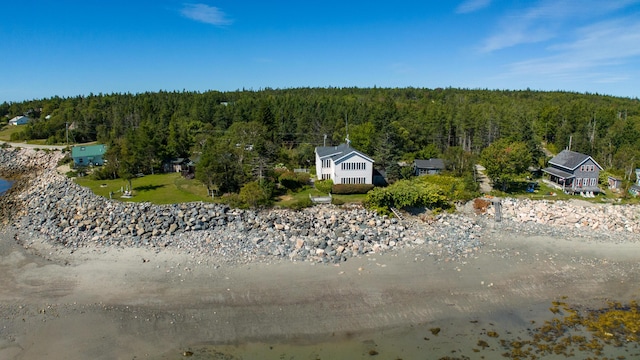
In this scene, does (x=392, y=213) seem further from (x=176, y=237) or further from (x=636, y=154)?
(x=636, y=154)

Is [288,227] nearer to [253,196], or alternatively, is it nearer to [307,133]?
[253,196]

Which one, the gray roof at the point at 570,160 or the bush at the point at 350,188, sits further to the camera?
the gray roof at the point at 570,160

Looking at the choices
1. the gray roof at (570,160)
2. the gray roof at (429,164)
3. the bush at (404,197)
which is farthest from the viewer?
the gray roof at (429,164)

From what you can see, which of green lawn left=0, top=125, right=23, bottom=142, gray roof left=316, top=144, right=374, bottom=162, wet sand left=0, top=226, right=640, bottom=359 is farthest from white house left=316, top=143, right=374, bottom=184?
green lawn left=0, top=125, right=23, bottom=142

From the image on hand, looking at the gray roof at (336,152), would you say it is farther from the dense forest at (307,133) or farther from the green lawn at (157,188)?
the green lawn at (157,188)

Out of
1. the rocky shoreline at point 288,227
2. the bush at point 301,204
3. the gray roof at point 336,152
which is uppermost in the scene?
the gray roof at point 336,152

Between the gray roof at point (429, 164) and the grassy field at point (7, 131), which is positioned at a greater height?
the grassy field at point (7, 131)

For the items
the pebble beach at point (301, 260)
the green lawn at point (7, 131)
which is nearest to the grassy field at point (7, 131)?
the green lawn at point (7, 131)

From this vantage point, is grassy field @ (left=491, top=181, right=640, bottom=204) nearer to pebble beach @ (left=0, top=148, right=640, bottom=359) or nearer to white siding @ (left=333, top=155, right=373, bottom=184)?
pebble beach @ (left=0, top=148, right=640, bottom=359)

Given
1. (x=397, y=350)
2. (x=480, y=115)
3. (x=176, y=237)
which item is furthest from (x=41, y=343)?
(x=480, y=115)
